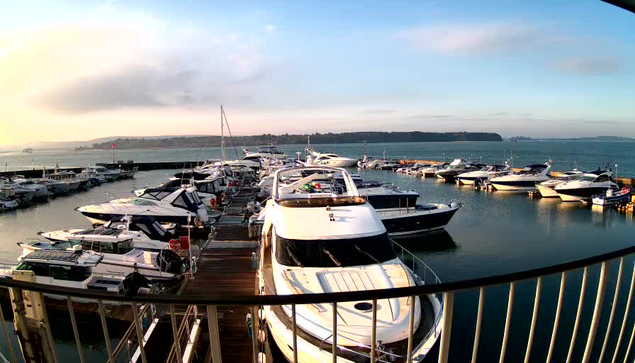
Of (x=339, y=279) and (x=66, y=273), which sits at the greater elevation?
(x=339, y=279)

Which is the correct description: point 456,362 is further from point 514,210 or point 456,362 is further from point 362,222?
point 514,210

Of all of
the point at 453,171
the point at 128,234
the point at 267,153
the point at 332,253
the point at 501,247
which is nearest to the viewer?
the point at 332,253

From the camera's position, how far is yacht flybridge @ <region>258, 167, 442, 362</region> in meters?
5.62

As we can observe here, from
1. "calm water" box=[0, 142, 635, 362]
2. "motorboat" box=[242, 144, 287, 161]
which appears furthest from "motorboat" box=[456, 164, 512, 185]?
"motorboat" box=[242, 144, 287, 161]

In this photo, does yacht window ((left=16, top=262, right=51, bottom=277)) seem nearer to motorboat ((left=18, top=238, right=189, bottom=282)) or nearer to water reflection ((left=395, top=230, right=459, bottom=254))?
motorboat ((left=18, top=238, right=189, bottom=282))

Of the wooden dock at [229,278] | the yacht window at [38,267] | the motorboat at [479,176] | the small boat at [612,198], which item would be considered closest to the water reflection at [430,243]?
the wooden dock at [229,278]

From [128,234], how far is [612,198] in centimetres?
3403

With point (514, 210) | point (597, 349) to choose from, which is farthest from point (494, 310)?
point (514, 210)

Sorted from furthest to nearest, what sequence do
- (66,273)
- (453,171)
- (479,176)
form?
1. (453,171)
2. (479,176)
3. (66,273)

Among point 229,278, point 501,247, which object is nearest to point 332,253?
point 229,278

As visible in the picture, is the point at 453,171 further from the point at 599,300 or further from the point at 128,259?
the point at 599,300

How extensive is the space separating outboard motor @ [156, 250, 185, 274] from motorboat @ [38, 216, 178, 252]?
1156 mm

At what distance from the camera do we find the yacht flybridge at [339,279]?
221 inches

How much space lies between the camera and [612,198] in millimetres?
29375
